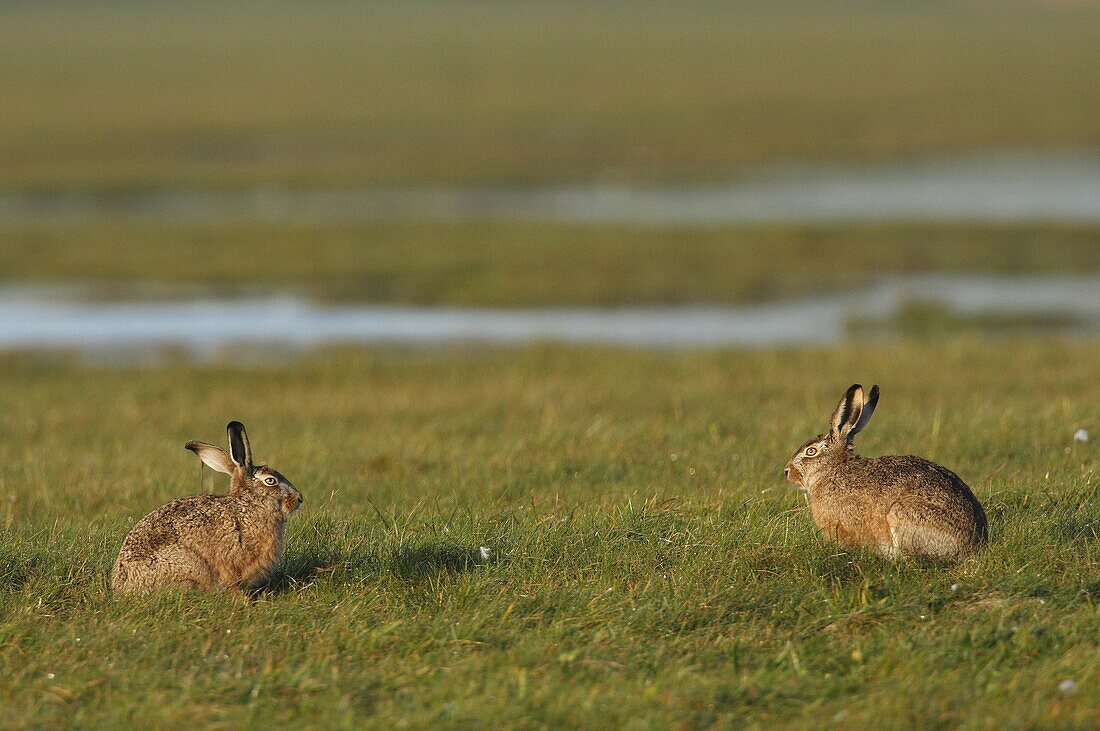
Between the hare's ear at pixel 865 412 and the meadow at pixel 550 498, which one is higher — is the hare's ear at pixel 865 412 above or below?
above

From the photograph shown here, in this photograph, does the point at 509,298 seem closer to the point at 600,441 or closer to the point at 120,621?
the point at 600,441

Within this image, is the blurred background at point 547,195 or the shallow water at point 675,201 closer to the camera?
the blurred background at point 547,195

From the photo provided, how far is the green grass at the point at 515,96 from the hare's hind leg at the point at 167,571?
119 feet

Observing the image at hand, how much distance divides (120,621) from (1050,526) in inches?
171

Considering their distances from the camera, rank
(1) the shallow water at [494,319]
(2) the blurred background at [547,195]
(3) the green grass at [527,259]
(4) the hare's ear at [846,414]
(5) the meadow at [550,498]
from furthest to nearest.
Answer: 1. (3) the green grass at [527,259]
2. (2) the blurred background at [547,195]
3. (1) the shallow water at [494,319]
4. (4) the hare's ear at [846,414]
5. (5) the meadow at [550,498]

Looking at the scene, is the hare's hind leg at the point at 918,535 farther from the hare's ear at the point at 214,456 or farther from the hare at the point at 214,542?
the hare's ear at the point at 214,456

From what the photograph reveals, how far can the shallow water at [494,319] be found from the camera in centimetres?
2070

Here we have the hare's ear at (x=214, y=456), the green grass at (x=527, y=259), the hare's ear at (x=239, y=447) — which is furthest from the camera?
the green grass at (x=527, y=259)

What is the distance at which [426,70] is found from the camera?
8356cm

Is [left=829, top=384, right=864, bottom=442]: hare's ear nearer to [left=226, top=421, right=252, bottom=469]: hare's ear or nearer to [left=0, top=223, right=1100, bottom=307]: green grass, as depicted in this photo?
[left=226, top=421, right=252, bottom=469]: hare's ear

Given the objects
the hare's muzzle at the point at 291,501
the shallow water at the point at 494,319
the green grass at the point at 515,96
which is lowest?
the shallow water at the point at 494,319

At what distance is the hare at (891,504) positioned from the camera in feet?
21.9

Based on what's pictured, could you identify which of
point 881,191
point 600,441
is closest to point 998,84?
point 881,191

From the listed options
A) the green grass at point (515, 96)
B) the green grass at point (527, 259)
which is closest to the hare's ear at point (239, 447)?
the green grass at point (527, 259)
